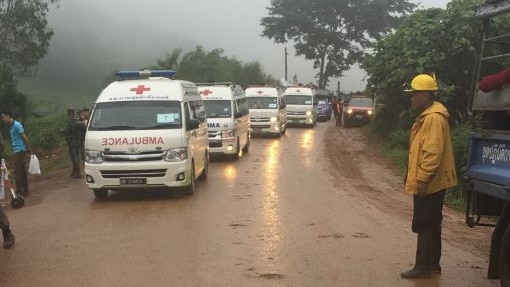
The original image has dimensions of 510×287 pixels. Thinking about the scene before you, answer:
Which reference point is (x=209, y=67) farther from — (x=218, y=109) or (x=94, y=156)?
(x=94, y=156)

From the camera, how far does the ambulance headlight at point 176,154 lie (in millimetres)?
11219

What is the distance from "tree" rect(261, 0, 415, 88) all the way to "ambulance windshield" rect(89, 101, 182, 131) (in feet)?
157

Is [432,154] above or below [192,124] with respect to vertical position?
above

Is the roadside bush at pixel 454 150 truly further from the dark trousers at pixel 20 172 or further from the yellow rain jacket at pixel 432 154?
the dark trousers at pixel 20 172

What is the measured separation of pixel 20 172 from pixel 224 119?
23.4ft

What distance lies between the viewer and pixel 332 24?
59625 millimetres

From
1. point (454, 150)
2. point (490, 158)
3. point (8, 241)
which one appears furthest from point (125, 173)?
point (490, 158)

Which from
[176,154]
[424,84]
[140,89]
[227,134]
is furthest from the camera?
[227,134]

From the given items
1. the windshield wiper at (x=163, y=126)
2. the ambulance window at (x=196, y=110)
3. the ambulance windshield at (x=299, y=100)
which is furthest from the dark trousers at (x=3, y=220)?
the ambulance windshield at (x=299, y=100)

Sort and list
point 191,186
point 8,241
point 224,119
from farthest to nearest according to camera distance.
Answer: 1. point 224,119
2. point 191,186
3. point 8,241

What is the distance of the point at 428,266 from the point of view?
20.7 ft

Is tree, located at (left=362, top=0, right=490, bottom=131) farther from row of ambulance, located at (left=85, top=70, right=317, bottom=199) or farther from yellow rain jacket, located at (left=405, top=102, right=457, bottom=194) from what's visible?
yellow rain jacket, located at (left=405, top=102, right=457, bottom=194)

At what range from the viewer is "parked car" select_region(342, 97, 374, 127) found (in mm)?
36406

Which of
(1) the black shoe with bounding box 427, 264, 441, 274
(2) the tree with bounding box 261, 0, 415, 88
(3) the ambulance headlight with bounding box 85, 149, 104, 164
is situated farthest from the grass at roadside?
(2) the tree with bounding box 261, 0, 415, 88
